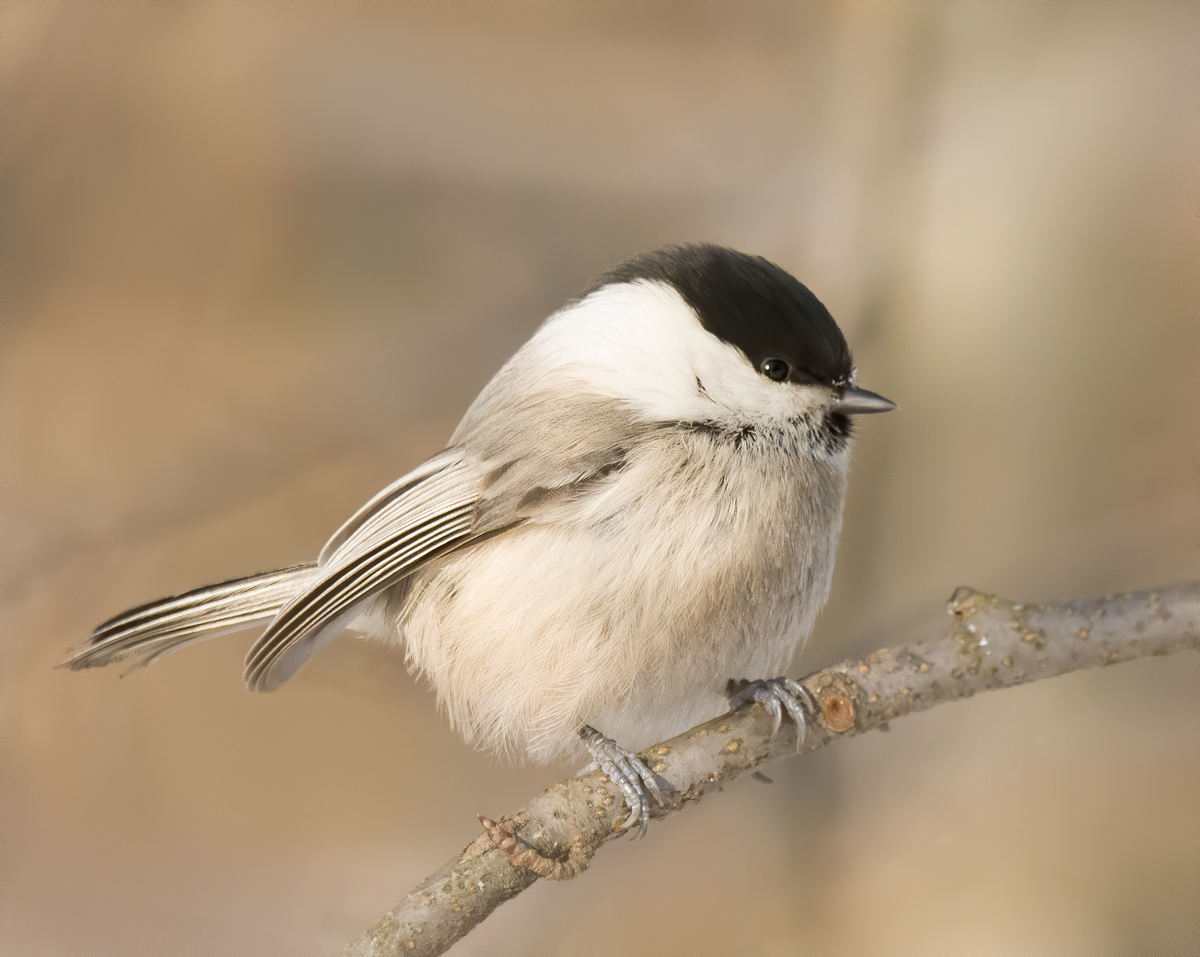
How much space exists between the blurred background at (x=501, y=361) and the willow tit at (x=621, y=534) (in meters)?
0.26

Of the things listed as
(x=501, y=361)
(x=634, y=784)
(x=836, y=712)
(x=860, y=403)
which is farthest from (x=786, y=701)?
(x=501, y=361)

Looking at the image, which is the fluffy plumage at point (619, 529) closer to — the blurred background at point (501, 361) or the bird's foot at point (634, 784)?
the bird's foot at point (634, 784)

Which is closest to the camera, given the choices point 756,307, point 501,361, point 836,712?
point 836,712

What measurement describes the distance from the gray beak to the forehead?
0.03m

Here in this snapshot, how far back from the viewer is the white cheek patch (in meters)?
1.07

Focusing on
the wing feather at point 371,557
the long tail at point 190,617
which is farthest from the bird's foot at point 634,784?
the long tail at point 190,617

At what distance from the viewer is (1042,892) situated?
102 centimetres

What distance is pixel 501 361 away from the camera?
1.45m

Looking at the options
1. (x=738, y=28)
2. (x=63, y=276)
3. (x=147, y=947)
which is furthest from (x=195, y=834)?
(x=738, y=28)

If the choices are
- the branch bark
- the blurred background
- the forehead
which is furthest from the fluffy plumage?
the blurred background

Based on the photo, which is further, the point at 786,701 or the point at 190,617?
the point at 190,617

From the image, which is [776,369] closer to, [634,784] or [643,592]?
[643,592]

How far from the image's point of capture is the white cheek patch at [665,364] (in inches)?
42.1

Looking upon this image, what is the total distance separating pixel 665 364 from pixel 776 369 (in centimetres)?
14
